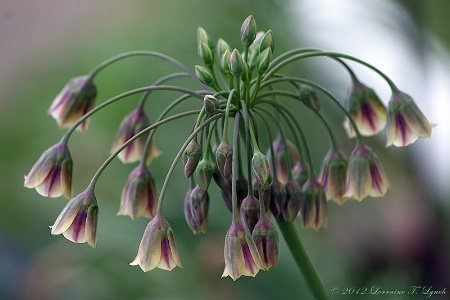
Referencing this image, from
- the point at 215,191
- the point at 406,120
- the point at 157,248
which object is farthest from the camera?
the point at 215,191

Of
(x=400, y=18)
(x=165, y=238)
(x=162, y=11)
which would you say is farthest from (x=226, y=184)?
(x=162, y=11)

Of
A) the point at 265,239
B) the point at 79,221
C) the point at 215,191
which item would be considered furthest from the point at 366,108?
the point at 215,191

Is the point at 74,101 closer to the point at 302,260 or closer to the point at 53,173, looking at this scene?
the point at 53,173

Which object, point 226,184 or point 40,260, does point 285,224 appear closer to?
point 226,184

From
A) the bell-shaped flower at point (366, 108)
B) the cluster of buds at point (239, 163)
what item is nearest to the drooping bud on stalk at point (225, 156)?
the cluster of buds at point (239, 163)

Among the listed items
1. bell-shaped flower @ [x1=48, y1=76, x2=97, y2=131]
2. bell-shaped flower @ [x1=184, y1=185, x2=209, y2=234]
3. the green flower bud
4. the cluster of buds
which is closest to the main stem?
the cluster of buds

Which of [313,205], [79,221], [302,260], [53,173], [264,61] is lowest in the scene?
[302,260]

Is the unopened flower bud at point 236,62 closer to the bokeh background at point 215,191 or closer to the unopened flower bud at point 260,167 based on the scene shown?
the unopened flower bud at point 260,167
